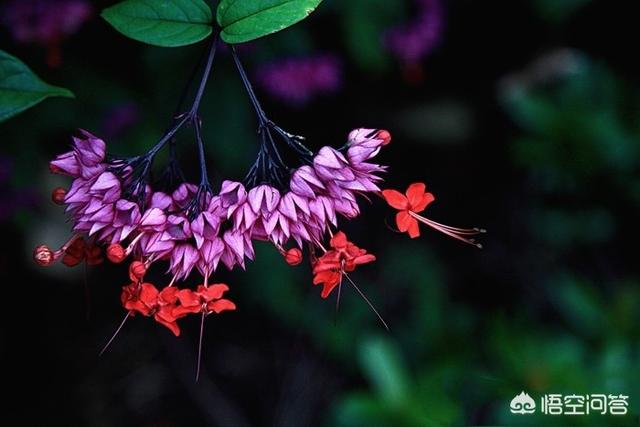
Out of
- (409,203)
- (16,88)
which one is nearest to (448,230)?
(409,203)

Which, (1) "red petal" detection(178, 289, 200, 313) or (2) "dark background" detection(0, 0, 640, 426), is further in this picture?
(2) "dark background" detection(0, 0, 640, 426)

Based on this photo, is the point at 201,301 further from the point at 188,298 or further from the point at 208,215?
the point at 208,215

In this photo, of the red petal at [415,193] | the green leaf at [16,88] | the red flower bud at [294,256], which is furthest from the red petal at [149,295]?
the red petal at [415,193]

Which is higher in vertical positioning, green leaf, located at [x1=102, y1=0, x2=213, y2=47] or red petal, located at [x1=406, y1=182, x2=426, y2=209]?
green leaf, located at [x1=102, y1=0, x2=213, y2=47]

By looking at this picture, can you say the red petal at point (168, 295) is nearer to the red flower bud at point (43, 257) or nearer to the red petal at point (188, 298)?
the red petal at point (188, 298)

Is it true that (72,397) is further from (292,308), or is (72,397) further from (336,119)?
(336,119)

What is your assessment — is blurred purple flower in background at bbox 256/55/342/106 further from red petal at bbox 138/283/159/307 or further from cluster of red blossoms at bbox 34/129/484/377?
red petal at bbox 138/283/159/307

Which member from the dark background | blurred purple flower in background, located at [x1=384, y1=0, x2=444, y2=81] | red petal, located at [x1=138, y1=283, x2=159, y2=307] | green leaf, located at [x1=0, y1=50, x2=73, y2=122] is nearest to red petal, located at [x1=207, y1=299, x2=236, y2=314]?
red petal, located at [x1=138, y1=283, x2=159, y2=307]
